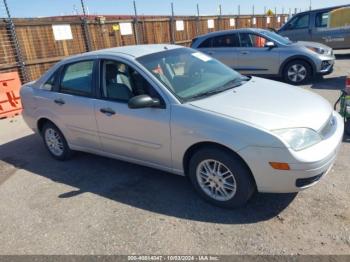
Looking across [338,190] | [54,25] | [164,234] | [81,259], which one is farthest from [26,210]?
[54,25]

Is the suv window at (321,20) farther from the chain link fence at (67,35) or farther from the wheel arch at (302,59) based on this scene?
the chain link fence at (67,35)

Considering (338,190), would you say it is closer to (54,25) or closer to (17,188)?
(17,188)

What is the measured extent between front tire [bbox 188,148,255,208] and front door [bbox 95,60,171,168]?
0.38 metres

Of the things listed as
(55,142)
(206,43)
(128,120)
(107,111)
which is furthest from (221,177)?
(206,43)

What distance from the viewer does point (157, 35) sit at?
623 inches

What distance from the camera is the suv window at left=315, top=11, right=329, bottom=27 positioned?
12.9 metres

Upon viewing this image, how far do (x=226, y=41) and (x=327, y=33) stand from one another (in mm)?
5158

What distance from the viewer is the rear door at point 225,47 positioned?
9812 millimetres

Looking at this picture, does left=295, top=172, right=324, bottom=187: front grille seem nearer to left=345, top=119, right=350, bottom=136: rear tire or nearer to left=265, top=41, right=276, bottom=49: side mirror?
left=345, top=119, right=350, bottom=136: rear tire

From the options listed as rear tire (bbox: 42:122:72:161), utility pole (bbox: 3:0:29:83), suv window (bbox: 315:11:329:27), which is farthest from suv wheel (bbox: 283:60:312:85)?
utility pole (bbox: 3:0:29:83)

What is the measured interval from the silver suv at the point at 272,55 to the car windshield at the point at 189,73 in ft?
17.0

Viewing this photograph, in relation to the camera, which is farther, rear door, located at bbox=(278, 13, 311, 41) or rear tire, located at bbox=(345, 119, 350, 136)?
rear door, located at bbox=(278, 13, 311, 41)

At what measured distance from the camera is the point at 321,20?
12969mm

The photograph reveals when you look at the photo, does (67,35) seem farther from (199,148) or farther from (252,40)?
(199,148)
